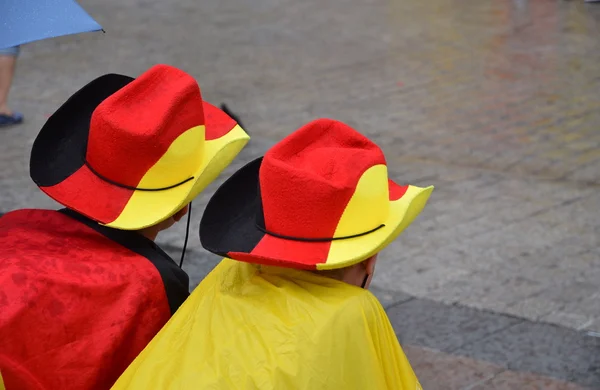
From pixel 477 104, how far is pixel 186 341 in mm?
4888

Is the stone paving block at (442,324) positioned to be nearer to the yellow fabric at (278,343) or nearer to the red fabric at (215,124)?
the red fabric at (215,124)

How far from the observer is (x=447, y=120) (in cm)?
621

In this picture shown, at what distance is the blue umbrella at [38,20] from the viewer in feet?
8.42

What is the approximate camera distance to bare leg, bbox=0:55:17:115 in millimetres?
5988

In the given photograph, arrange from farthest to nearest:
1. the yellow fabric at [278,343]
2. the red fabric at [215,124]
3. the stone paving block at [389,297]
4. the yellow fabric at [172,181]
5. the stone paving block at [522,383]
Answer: the stone paving block at [389,297], the stone paving block at [522,383], the red fabric at [215,124], the yellow fabric at [172,181], the yellow fabric at [278,343]

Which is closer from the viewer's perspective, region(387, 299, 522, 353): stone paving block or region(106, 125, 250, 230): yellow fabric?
region(106, 125, 250, 230): yellow fabric

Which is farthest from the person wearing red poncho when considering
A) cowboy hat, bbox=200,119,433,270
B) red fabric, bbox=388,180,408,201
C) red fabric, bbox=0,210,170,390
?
red fabric, bbox=388,180,408,201

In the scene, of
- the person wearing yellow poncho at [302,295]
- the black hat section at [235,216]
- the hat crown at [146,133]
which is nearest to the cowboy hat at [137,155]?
the hat crown at [146,133]

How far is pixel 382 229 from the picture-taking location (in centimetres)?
198

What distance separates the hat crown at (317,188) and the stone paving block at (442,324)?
62.0 inches

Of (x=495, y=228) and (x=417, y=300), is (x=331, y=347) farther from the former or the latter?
(x=495, y=228)

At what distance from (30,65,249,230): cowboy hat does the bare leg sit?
12.2 feet

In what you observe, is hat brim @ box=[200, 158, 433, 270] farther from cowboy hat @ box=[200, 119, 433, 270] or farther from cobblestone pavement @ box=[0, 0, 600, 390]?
cobblestone pavement @ box=[0, 0, 600, 390]

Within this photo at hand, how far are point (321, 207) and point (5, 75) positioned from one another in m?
4.64
